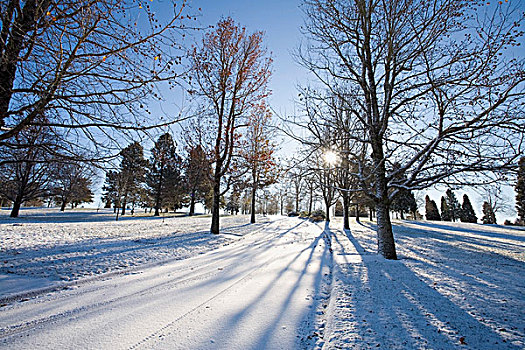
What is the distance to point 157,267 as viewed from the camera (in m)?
5.62

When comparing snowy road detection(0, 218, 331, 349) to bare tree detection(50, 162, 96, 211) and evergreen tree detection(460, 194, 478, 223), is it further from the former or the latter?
evergreen tree detection(460, 194, 478, 223)

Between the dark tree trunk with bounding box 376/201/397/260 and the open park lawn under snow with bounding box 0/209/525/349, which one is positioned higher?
the dark tree trunk with bounding box 376/201/397/260

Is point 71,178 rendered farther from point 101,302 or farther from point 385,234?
point 385,234

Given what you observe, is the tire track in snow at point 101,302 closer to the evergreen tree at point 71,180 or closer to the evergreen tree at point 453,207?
the evergreen tree at point 71,180

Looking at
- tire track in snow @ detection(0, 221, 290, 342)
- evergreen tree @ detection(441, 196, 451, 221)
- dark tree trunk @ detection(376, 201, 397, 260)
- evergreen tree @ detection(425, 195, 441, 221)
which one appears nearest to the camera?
tire track in snow @ detection(0, 221, 290, 342)

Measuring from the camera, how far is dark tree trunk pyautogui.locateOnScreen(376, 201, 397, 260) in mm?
6930

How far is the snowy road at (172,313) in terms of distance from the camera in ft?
7.77

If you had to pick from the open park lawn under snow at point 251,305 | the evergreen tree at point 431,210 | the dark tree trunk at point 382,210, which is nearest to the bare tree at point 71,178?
the open park lawn under snow at point 251,305

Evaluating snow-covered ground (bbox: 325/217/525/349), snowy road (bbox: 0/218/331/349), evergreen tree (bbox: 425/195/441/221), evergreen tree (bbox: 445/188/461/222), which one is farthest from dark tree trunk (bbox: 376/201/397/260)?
evergreen tree (bbox: 425/195/441/221)

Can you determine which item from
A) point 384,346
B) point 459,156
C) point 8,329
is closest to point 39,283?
point 8,329

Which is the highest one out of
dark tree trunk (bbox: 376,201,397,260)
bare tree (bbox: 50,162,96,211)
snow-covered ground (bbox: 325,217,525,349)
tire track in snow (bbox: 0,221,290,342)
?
bare tree (bbox: 50,162,96,211)

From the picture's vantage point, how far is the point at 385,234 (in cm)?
705

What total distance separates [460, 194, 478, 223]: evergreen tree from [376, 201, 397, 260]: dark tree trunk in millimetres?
54133

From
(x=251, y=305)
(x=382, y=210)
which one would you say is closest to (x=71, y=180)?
(x=251, y=305)
